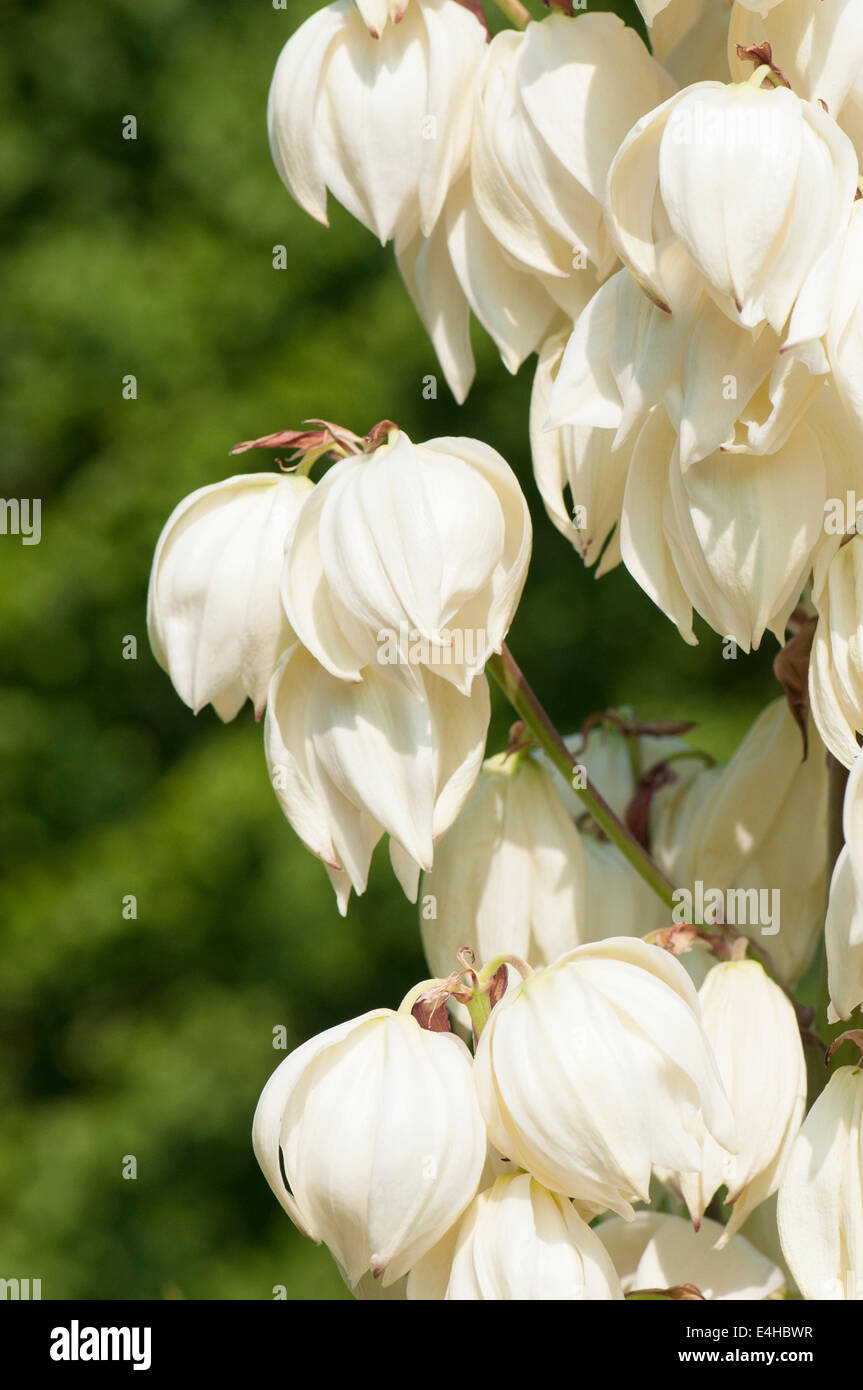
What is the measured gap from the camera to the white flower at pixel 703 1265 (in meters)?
0.42

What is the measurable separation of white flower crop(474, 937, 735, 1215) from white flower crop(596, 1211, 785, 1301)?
0.09 meters

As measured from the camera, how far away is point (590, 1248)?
35 centimetres

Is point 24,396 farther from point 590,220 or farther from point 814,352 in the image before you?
point 814,352

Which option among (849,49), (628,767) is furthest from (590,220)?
(628,767)

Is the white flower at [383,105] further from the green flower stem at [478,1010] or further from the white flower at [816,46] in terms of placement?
the green flower stem at [478,1010]

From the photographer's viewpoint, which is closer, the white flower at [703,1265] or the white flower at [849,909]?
the white flower at [849,909]

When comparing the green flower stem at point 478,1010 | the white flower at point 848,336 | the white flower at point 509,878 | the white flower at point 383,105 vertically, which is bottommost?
the green flower stem at point 478,1010

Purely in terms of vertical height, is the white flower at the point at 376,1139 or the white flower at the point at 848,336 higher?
the white flower at the point at 848,336

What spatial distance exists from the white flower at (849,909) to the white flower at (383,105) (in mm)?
207

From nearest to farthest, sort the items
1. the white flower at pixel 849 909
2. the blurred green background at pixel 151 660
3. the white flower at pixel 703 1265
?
the white flower at pixel 849 909 < the white flower at pixel 703 1265 < the blurred green background at pixel 151 660

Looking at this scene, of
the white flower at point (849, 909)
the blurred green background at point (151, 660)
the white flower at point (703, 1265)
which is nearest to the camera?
the white flower at point (849, 909)

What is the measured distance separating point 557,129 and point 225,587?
15cm

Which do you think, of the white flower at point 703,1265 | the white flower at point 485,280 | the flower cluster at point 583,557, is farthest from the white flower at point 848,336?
the white flower at point 703,1265

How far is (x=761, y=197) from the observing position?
315 millimetres
